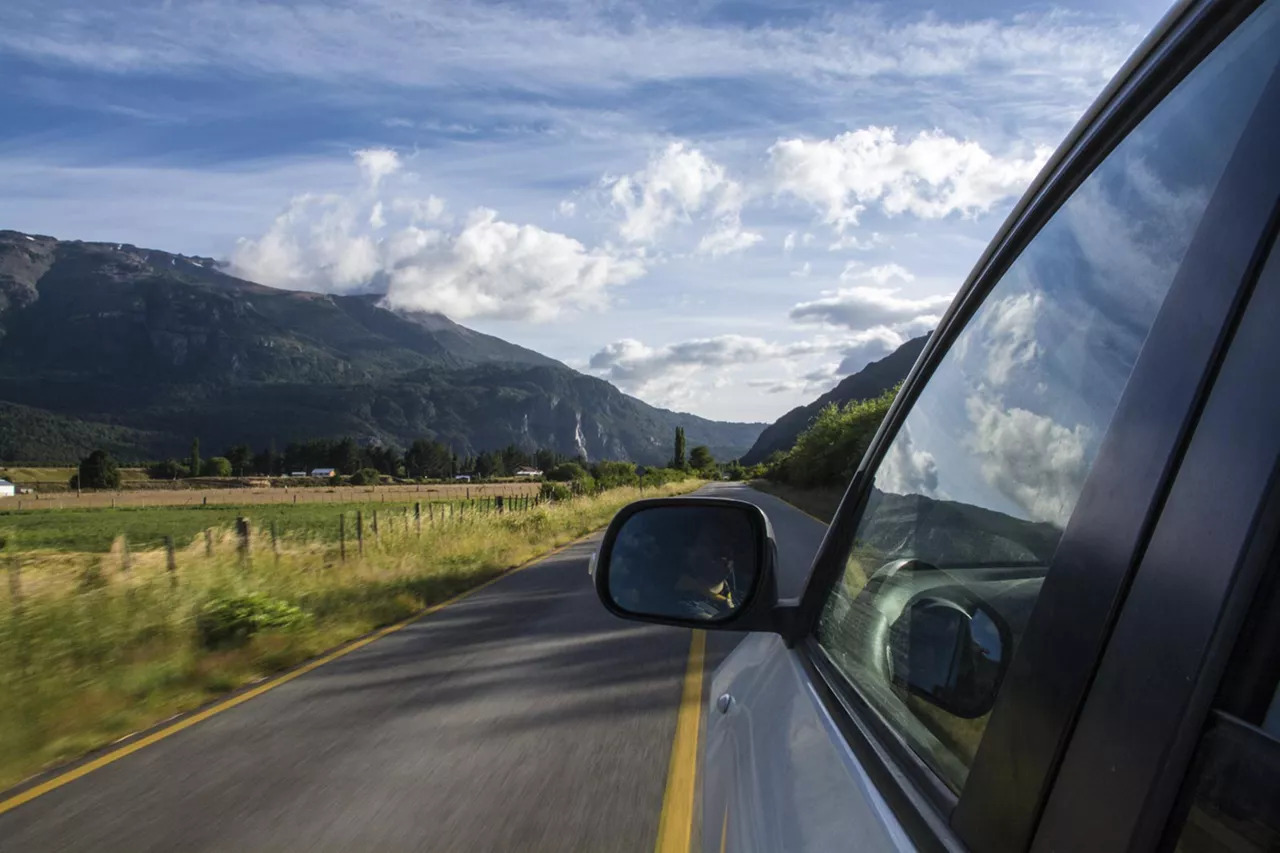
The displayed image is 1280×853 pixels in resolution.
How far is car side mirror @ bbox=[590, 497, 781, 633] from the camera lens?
2.27 meters

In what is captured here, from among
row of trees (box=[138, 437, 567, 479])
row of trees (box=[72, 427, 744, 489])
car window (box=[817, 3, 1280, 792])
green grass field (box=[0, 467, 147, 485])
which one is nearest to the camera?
car window (box=[817, 3, 1280, 792])

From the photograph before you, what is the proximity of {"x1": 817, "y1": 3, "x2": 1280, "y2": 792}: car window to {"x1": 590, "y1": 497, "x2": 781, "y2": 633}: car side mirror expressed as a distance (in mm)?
326

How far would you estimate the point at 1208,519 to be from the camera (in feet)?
2.63

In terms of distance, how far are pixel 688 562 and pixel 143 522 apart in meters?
75.0

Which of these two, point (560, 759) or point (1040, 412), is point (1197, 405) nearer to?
point (1040, 412)

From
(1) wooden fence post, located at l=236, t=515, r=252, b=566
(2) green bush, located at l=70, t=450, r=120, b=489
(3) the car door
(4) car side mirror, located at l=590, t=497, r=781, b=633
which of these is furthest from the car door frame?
(2) green bush, located at l=70, t=450, r=120, b=489

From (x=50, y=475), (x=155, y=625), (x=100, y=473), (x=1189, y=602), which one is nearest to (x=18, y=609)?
(x=155, y=625)

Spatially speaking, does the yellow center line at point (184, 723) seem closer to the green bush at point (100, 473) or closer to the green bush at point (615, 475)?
the green bush at point (615, 475)

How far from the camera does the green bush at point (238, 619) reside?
32.7 feet

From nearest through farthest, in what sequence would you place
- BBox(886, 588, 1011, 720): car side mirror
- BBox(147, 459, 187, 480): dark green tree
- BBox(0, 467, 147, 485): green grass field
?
BBox(886, 588, 1011, 720): car side mirror, BBox(0, 467, 147, 485): green grass field, BBox(147, 459, 187, 480): dark green tree

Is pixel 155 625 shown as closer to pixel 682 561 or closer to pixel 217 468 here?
pixel 682 561

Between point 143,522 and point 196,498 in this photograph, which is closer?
point 143,522

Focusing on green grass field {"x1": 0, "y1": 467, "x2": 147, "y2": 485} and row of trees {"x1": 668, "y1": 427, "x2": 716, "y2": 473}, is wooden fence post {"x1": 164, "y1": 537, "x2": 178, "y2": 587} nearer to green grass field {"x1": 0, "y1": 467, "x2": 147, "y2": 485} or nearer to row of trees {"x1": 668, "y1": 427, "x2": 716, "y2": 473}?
row of trees {"x1": 668, "y1": 427, "x2": 716, "y2": 473}

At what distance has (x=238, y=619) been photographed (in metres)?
10.1
